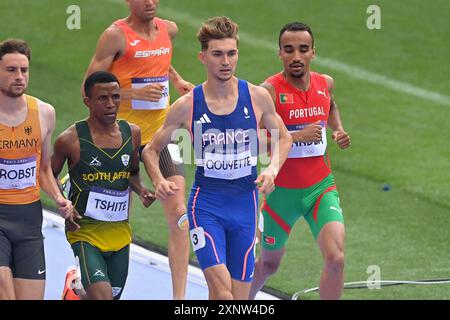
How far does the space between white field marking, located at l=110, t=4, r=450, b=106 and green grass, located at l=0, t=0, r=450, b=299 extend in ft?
0.17

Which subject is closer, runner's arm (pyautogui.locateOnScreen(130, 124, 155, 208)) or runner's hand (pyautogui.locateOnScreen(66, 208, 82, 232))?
runner's hand (pyautogui.locateOnScreen(66, 208, 82, 232))

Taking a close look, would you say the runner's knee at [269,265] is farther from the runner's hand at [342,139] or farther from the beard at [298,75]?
the beard at [298,75]

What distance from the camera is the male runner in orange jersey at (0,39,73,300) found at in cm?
1109

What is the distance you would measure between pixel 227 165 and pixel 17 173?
162 cm

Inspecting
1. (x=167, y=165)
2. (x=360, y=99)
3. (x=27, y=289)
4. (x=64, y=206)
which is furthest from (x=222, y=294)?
(x=360, y=99)

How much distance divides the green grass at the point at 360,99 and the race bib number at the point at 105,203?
10.00 ft

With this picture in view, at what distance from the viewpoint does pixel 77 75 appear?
21500 mm

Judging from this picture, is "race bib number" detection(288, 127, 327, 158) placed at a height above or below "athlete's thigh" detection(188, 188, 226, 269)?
above

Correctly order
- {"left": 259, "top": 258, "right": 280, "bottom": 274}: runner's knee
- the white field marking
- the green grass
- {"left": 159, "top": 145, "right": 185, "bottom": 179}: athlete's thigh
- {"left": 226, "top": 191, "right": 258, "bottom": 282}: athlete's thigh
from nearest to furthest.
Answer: {"left": 226, "top": 191, "right": 258, "bottom": 282}: athlete's thigh, {"left": 259, "top": 258, "right": 280, "bottom": 274}: runner's knee, {"left": 159, "top": 145, "right": 185, "bottom": 179}: athlete's thigh, the green grass, the white field marking

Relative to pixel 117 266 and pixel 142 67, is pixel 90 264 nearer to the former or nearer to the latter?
pixel 117 266

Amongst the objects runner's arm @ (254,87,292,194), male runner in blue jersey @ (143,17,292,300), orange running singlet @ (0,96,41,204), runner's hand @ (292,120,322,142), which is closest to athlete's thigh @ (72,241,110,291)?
orange running singlet @ (0,96,41,204)

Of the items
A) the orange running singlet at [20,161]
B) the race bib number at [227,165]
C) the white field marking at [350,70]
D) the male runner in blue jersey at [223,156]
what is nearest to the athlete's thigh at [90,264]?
the orange running singlet at [20,161]

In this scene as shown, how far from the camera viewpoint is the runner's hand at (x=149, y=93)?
1284 cm

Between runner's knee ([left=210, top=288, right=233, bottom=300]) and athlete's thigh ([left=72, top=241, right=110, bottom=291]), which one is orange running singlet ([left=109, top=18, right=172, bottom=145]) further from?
runner's knee ([left=210, top=288, right=233, bottom=300])
